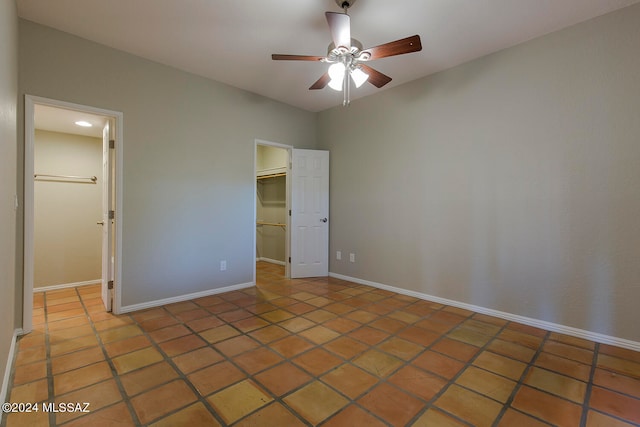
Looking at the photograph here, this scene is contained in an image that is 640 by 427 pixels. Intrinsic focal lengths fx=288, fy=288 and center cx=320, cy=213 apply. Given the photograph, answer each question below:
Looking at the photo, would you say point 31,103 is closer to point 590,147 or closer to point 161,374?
point 161,374

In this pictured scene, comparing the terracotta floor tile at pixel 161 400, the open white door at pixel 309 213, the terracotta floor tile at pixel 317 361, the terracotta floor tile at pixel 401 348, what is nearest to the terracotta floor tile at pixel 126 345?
the terracotta floor tile at pixel 161 400

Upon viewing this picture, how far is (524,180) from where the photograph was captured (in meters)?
2.78

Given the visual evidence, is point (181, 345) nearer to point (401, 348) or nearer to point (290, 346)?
point (290, 346)

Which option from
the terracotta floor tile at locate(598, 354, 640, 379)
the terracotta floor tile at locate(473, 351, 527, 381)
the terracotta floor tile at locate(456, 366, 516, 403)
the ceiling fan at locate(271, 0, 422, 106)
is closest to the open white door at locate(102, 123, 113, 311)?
the ceiling fan at locate(271, 0, 422, 106)

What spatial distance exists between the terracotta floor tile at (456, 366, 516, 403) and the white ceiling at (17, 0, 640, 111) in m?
2.74

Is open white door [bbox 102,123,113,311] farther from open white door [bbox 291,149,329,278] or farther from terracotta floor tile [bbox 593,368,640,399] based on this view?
terracotta floor tile [bbox 593,368,640,399]

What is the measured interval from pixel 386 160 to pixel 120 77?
3162 mm

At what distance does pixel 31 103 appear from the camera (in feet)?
8.16

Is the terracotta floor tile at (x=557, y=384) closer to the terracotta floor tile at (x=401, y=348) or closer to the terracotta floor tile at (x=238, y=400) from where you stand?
the terracotta floor tile at (x=401, y=348)

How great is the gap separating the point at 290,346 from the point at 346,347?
0.45m

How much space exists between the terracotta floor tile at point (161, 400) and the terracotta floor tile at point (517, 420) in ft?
5.64

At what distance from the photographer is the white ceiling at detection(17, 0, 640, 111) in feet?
7.49

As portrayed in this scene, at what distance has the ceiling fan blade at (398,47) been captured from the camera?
6.53ft

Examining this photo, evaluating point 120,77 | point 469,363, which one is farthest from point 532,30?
point 120,77
